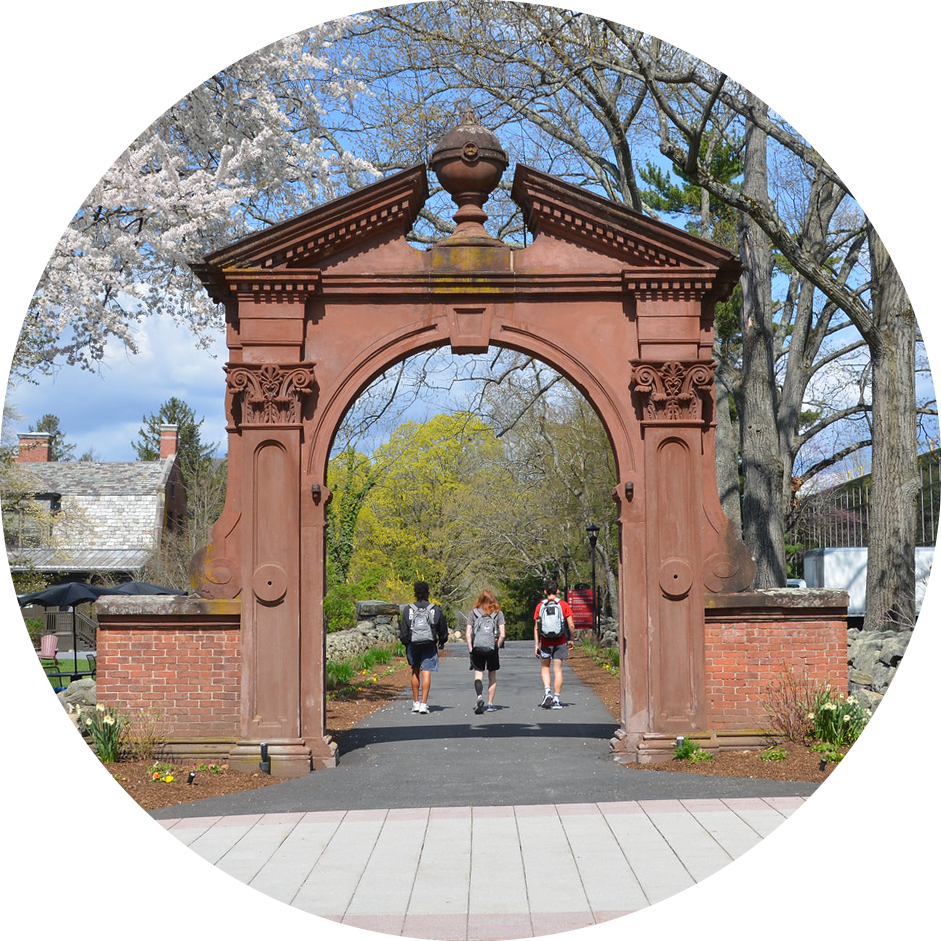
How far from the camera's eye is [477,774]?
1070cm

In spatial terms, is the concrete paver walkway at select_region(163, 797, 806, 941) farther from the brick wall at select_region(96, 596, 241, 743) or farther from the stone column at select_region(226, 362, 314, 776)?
the brick wall at select_region(96, 596, 241, 743)

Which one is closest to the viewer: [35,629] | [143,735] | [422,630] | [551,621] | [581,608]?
[143,735]

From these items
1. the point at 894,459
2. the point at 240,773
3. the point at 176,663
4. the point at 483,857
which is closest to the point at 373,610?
the point at 894,459

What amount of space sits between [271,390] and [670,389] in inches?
156

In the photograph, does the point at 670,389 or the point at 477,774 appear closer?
the point at 477,774

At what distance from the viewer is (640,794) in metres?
9.59

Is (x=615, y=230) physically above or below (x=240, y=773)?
above

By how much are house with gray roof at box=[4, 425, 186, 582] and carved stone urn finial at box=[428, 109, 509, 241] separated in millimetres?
24693

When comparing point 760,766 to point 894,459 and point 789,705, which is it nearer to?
point 789,705

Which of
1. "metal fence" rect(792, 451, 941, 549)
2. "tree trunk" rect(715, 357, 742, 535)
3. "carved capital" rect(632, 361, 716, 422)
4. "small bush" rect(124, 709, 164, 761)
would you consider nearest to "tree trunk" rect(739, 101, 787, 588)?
"tree trunk" rect(715, 357, 742, 535)

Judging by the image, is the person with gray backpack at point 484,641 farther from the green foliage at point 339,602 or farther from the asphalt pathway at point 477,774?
the green foliage at point 339,602

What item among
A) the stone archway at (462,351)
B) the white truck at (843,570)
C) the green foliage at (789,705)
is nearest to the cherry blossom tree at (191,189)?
the stone archway at (462,351)

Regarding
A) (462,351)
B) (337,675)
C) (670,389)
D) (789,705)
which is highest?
(462,351)

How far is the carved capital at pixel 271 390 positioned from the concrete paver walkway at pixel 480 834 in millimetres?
3519
